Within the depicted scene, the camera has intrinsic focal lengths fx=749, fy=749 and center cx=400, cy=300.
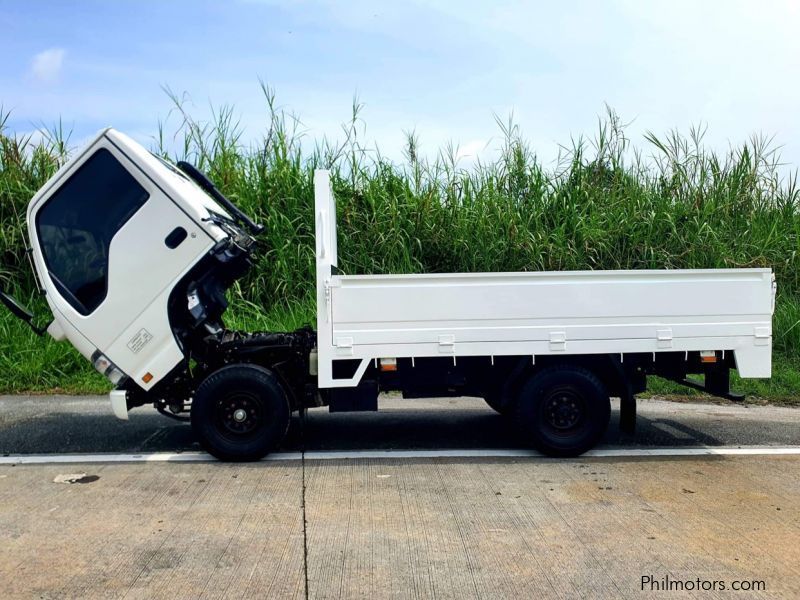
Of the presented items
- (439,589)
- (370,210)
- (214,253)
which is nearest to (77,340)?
(214,253)

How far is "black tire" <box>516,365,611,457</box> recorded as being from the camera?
5883mm

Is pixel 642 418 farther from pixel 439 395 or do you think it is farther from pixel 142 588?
pixel 142 588

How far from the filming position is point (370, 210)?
10938mm

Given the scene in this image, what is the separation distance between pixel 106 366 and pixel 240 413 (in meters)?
1.07

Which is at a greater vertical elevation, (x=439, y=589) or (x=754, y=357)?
(x=754, y=357)

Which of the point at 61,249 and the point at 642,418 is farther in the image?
the point at 642,418

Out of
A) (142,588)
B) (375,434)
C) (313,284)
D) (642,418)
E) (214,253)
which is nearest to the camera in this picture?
(142,588)

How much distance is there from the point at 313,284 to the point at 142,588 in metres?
6.87

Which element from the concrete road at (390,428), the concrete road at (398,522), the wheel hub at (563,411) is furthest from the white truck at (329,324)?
the concrete road at (390,428)

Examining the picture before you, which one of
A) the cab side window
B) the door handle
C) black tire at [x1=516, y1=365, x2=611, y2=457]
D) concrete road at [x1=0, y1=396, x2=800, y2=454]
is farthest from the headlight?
black tire at [x1=516, y1=365, x2=611, y2=457]

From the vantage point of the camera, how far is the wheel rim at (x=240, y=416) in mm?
5746

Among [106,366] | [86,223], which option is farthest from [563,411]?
[86,223]

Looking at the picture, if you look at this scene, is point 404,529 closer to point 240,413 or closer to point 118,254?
point 240,413

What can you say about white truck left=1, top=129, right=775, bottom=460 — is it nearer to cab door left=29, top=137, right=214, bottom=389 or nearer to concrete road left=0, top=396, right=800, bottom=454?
cab door left=29, top=137, right=214, bottom=389
